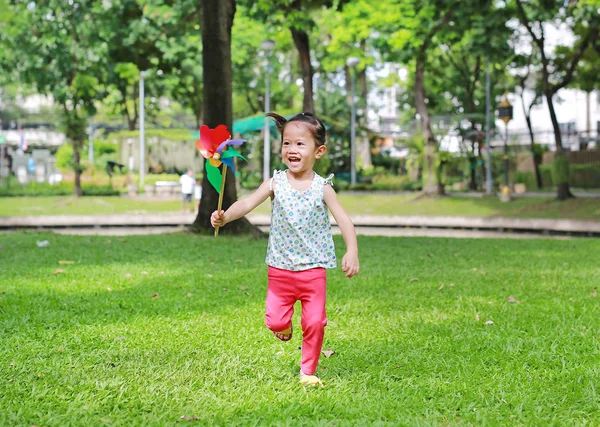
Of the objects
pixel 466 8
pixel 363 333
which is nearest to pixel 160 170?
pixel 466 8

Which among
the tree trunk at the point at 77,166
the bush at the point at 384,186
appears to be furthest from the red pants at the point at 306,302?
the bush at the point at 384,186

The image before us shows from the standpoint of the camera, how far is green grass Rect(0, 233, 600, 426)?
159 inches

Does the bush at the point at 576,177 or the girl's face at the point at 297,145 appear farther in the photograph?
the bush at the point at 576,177

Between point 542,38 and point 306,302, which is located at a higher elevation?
point 542,38

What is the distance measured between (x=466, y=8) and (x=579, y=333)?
1832cm

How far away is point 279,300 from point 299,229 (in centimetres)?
41

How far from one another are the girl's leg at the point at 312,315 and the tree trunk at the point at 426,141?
80.7 ft

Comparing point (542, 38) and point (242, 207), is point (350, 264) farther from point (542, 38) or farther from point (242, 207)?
point (542, 38)

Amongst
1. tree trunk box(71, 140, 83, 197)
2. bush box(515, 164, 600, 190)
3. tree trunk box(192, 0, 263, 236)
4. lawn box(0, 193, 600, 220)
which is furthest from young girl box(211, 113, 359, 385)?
bush box(515, 164, 600, 190)

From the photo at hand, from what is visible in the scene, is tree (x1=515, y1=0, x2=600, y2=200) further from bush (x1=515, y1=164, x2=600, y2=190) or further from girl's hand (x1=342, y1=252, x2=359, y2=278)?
girl's hand (x1=342, y1=252, x2=359, y2=278)

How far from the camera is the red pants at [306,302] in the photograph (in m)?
4.54

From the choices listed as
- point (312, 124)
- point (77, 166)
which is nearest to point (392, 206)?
point (77, 166)

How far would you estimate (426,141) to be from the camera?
29297mm

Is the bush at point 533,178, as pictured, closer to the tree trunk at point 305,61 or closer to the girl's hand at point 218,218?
the tree trunk at point 305,61
